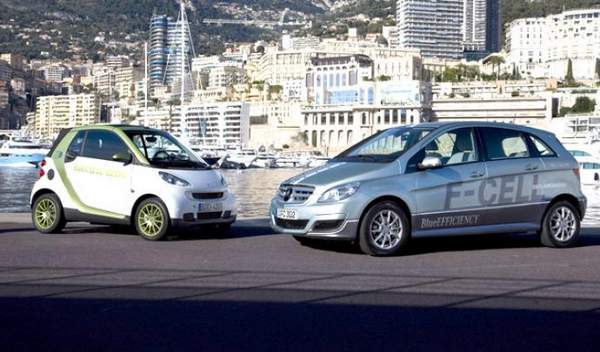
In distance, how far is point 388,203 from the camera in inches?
404

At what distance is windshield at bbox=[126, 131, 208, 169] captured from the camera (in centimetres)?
1205

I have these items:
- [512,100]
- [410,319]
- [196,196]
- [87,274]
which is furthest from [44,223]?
[512,100]

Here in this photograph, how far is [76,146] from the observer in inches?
489

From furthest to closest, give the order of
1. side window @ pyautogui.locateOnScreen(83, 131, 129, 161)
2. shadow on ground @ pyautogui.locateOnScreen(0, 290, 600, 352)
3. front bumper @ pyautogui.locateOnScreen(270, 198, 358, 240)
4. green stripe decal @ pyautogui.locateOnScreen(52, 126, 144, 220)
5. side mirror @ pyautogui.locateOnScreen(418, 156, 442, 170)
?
side window @ pyautogui.locateOnScreen(83, 131, 129, 161) < green stripe decal @ pyautogui.locateOnScreen(52, 126, 144, 220) < side mirror @ pyautogui.locateOnScreen(418, 156, 442, 170) < front bumper @ pyautogui.locateOnScreen(270, 198, 358, 240) < shadow on ground @ pyautogui.locateOnScreen(0, 290, 600, 352)

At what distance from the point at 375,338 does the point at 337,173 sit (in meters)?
4.42

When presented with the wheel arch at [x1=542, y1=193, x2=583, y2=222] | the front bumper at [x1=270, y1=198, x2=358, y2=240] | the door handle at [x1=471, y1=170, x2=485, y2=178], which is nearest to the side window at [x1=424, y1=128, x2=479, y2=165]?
the door handle at [x1=471, y1=170, x2=485, y2=178]

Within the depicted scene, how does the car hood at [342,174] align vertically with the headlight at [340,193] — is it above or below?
above

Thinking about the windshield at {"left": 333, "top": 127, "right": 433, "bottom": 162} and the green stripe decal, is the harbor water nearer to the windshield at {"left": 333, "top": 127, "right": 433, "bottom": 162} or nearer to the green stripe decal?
the windshield at {"left": 333, "top": 127, "right": 433, "bottom": 162}

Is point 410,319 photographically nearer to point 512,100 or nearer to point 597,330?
point 597,330

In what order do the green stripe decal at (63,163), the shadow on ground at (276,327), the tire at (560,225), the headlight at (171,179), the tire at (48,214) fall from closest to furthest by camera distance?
the shadow on ground at (276,327), the tire at (560,225), the headlight at (171,179), the green stripe decal at (63,163), the tire at (48,214)

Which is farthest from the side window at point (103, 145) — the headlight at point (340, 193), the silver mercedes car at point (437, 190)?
the headlight at point (340, 193)

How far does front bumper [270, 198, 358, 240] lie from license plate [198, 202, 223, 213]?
170 cm

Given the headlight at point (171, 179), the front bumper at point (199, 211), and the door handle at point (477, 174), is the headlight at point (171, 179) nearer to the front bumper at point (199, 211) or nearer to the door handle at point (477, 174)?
the front bumper at point (199, 211)

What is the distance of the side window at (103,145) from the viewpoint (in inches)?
474
